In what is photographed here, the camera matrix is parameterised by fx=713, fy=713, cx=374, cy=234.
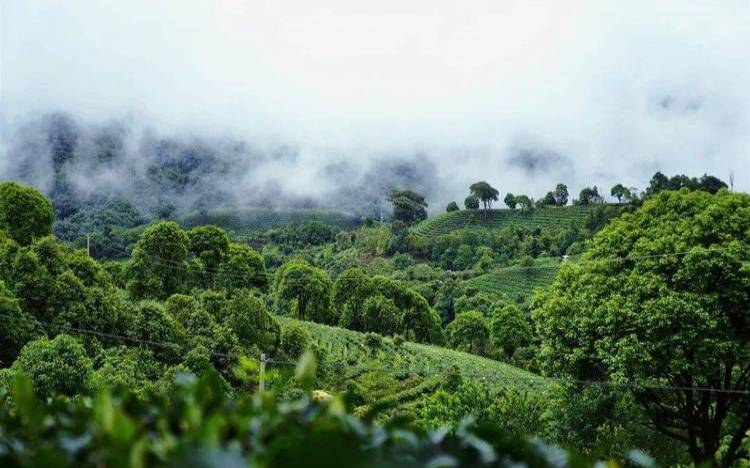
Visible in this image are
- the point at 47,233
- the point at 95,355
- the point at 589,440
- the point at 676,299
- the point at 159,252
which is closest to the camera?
the point at 676,299

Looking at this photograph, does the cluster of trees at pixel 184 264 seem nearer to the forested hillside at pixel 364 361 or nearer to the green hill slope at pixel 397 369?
the forested hillside at pixel 364 361

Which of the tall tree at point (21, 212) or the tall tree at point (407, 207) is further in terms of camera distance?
the tall tree at point (407, 207)

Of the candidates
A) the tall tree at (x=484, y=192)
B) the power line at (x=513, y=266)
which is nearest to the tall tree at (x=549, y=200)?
the tall tree at (x=484, y=192)

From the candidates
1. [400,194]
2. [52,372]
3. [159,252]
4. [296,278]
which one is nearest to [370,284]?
[296,278]

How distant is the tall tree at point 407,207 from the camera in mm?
126750

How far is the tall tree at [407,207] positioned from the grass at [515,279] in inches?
1703

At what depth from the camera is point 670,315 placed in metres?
14.9

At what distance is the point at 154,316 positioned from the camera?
29.5 m

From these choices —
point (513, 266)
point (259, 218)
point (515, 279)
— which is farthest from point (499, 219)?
point (259, 218)

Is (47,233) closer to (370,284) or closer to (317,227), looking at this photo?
(370,284)

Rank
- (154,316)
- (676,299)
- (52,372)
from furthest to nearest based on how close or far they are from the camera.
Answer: (154,316)
(52,372)
(676,299)

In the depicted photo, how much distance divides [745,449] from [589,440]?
129 inches

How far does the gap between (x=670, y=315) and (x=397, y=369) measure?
27.8 meters

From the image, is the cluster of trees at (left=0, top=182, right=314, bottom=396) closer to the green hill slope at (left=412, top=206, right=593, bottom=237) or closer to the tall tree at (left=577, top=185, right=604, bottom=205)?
the green hill slope at (left=412, top=206, right=593, bottom=237)
